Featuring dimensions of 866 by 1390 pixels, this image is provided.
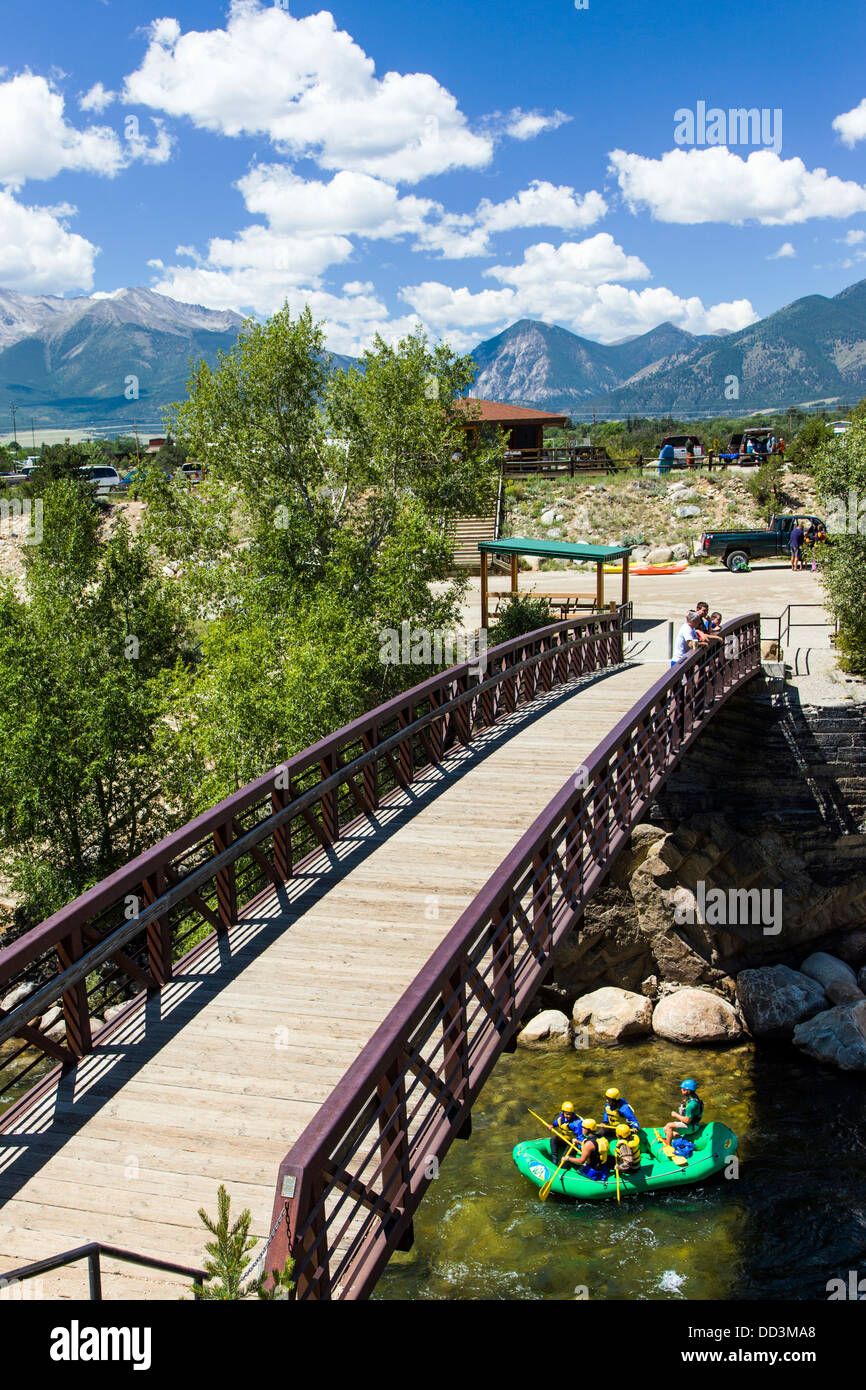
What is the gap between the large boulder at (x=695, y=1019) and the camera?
19.0m

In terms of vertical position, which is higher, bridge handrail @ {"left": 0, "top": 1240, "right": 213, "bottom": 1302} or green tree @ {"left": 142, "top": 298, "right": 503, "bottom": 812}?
green tree @ {"left": 142, "top": 298, "right": 503, "bottom": 812}

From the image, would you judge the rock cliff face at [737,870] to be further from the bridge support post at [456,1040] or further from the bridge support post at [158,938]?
the bridge support post at [456,1040]

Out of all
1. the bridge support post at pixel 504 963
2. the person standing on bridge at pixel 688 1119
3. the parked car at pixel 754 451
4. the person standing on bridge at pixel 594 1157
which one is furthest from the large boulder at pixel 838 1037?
the parked car at pixel 754 451

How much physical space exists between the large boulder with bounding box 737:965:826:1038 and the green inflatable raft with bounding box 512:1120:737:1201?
4.30m

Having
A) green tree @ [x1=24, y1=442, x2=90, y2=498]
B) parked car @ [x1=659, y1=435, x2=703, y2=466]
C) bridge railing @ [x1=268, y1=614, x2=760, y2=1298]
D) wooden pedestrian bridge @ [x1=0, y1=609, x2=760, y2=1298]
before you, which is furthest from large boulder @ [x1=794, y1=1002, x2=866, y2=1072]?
green tree @ [x1=24, y1=442, x2=90, y2=498]

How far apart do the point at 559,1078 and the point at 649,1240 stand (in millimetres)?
4061

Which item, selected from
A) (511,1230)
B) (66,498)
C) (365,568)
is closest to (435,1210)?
(511,1230)

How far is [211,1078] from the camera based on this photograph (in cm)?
675

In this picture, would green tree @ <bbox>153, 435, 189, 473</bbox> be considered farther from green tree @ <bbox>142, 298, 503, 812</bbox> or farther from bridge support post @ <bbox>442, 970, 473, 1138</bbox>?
bridge support post @ <bbox>442, 970, 473, 1138</bbox>

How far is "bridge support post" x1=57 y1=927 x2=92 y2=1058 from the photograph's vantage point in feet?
23.4

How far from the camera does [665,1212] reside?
576 inches

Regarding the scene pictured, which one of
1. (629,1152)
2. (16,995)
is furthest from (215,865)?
(16,995)

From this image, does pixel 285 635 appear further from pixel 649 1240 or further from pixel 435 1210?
pixel 649 1240

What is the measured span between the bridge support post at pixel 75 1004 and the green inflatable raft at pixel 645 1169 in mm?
9601
